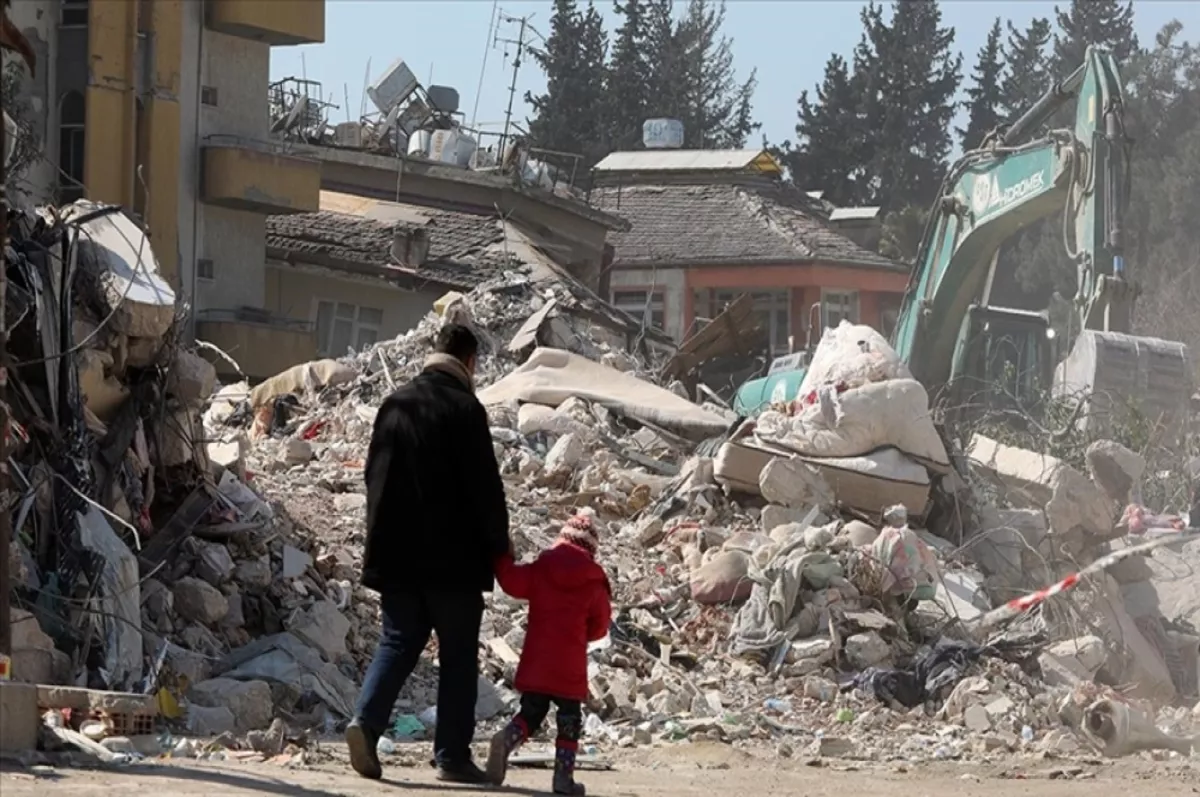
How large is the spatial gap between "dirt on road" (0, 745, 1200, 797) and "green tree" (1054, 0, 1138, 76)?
65.1 m

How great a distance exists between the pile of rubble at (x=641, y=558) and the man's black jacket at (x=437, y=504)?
156cm

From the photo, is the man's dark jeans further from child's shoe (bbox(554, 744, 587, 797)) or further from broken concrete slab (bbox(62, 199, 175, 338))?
broken concrete slab (bbox(62, 199, 175, 338))

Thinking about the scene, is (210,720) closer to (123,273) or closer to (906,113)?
(123,273)

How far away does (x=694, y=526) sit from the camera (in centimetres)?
1505

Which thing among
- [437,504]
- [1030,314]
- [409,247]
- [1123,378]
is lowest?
[437,504]

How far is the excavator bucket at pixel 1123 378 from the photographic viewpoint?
18.7 m

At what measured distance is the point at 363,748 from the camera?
25.5ft

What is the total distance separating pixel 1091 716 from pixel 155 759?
17.9ft

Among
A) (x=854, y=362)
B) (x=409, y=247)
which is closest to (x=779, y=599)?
(x=854, y=362)

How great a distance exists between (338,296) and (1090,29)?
43751 mm

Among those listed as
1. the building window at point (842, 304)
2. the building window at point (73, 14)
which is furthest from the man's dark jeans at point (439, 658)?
the building window at point (842, 304)

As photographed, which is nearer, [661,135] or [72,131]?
[72,131]

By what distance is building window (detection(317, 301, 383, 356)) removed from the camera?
35.7 meters

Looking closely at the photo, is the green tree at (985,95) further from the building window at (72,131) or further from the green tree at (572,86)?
the building window at (72,131)
